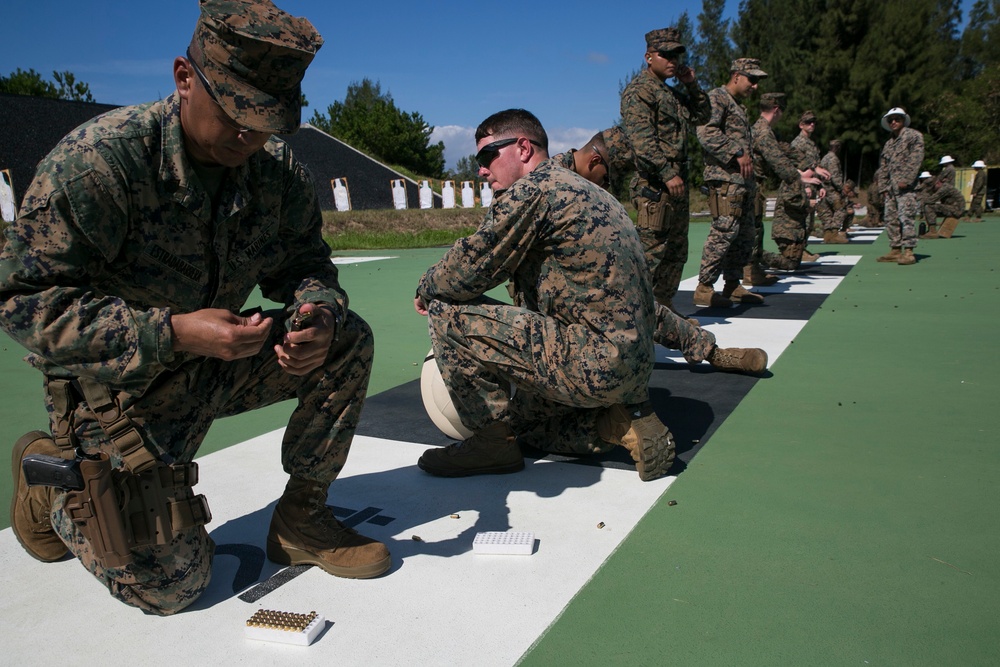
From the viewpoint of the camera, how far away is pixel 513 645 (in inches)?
72.8

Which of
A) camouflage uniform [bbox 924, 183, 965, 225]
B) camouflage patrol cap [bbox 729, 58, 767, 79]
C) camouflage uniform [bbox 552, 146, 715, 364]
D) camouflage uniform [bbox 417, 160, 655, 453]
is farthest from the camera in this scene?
camouflage uniform [bbox 924, 183, 965, 225]

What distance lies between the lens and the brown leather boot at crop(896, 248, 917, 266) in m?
9.62

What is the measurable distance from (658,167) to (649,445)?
308 centimetres

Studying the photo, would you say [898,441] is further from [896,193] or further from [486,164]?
[896,193]

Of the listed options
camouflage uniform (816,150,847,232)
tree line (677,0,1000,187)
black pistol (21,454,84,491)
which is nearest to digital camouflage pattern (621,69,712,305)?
black pistol (21,454,84,491)

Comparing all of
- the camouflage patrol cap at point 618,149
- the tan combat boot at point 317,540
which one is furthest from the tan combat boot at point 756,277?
the tan combat boot at point 317,540

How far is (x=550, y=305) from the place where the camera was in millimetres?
2805

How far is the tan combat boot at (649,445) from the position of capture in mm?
2785

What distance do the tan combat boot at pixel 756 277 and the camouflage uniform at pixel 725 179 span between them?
1466mm

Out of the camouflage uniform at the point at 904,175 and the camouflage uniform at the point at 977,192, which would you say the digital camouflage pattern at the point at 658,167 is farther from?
the camouflage uniform at the point at 977,192

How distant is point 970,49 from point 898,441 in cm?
5625

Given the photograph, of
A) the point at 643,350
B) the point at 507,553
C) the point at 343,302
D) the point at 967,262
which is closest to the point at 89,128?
the point at 343,302

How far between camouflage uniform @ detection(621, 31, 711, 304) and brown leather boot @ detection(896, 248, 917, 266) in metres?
5.53

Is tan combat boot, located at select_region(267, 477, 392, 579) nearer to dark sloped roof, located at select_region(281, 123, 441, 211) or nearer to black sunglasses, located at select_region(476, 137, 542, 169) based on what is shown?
black sunglasses, located at select_region(476, 137, 542, 169)
